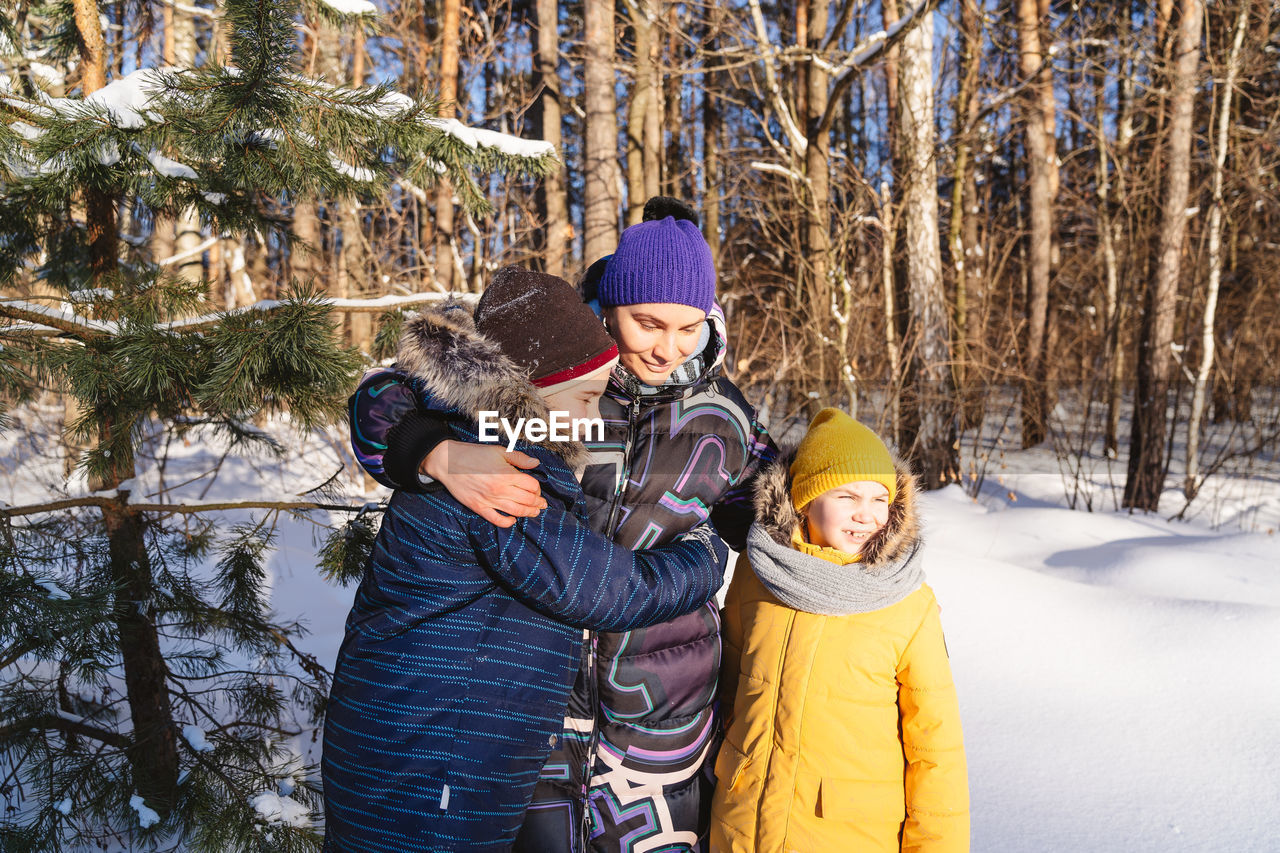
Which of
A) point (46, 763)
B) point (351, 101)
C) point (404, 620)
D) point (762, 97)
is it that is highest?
point (762, 97)

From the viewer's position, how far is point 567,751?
62.8 inches

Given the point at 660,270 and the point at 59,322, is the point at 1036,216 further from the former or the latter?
the point at 59,322

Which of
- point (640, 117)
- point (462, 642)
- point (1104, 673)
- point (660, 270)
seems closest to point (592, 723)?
point (462, 642)

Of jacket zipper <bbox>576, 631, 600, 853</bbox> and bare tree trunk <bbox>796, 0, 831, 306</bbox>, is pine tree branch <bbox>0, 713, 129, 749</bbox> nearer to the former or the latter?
jacket zipper <bbox>576, 631, 600, 853</bbox>

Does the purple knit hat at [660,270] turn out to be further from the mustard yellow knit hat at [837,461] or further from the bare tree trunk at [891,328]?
the bare tree trunk at [891,328]

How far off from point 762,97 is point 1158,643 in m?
5.98

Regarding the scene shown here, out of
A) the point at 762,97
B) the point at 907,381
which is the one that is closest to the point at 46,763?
the point at 907,381

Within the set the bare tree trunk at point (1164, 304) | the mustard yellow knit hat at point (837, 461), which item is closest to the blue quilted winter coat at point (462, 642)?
the mustard yellow knit hat at point (837, 461)

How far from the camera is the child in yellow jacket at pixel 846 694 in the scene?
161 cm

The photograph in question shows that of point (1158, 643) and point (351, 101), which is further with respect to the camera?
point (1158, 643)

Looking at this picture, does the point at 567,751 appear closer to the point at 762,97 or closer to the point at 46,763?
the point at 46,763

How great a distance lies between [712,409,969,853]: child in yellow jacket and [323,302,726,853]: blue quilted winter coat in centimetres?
39

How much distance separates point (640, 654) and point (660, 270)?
81 cm

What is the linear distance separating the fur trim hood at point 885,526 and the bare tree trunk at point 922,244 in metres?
5.16
